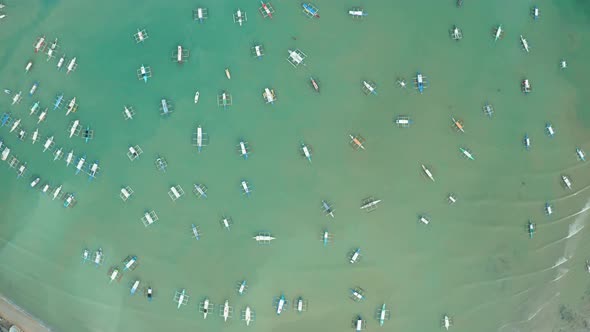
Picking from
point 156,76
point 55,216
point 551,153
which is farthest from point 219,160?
point 551,153

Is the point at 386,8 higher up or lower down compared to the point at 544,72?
higher up

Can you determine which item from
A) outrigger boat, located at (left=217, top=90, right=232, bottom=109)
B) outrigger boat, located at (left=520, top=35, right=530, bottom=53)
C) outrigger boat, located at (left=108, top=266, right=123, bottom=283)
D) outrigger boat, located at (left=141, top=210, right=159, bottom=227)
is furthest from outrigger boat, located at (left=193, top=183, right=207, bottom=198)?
outrigger boat, located at (left=520, top=35, right=530, bottom=53)

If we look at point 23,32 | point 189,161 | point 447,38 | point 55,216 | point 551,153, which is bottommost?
point 55,216

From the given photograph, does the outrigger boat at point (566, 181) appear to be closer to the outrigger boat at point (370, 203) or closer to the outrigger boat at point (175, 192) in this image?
the outrigger boat at point (370, 203)

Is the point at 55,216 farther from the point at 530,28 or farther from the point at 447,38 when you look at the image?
the point at 530,28

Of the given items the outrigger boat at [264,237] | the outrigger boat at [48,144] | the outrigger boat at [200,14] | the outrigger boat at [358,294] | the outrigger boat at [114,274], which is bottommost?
the outrigger boat at [114,274]

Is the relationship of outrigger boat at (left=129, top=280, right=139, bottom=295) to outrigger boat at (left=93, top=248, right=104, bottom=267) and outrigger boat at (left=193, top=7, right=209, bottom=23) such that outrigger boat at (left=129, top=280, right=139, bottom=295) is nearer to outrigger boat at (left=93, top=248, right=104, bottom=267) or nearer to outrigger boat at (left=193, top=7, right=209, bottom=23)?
outrigger boat at (left=93, top=248, right=104, bottom=267)

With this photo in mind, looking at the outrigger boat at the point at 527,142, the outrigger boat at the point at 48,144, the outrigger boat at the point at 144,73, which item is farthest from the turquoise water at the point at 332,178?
the outrigger boat at the point at 48,144
